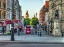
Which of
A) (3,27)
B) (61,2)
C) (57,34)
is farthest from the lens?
(3,27)

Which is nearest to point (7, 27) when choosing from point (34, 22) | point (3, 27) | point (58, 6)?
point (3, 27)

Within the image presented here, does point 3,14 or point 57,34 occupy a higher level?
point 3,14

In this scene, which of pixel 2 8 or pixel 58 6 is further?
pixel 2 8

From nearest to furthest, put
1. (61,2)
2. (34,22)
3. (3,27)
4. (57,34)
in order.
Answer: (57,34) < (61,2) < (3,27) < (34,22)

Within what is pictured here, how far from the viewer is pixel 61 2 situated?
5778cm

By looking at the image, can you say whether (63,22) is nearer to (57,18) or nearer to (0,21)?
(57,18)

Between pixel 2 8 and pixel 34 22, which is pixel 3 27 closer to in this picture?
pixel 2 8

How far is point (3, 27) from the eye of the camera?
76.6 meters

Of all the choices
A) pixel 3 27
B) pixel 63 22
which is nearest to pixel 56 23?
pixel 63 22

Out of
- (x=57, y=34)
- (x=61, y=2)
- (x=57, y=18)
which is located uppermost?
(x=61, y=2)

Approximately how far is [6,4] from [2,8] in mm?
2418

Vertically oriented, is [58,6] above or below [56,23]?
above

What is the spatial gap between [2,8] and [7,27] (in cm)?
628

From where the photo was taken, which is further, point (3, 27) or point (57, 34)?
point (3, 27)
